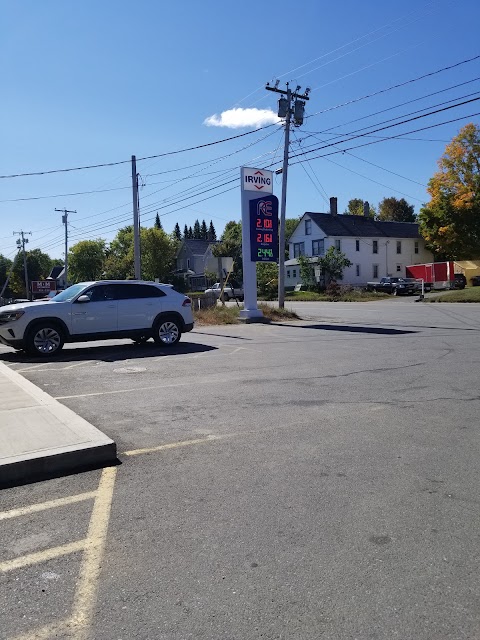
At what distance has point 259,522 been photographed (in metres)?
3.70

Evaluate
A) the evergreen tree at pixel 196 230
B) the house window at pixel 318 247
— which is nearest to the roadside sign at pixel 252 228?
the house window at pixel 318 247

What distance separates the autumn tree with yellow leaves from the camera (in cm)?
4906

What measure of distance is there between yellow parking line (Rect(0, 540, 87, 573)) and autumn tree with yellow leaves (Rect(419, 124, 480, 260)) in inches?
2030

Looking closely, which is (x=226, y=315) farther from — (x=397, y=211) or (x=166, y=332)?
(x=397, y=211)

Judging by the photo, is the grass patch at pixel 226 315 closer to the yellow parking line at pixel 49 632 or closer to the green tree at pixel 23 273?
the yellow parking line at pixel 49 632

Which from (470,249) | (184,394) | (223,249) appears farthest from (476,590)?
(223,249)

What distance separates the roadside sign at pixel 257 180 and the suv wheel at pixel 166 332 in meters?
9.96

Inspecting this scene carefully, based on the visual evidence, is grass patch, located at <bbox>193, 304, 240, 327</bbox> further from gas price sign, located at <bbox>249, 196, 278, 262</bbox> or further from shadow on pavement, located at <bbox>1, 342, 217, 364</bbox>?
shadow on pavement, located at <bbox>1, 342, 217, 364</bbox>

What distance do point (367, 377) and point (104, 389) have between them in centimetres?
438

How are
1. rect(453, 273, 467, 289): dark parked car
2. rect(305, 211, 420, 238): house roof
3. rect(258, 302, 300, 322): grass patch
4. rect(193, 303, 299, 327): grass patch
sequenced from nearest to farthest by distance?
rect(193, 303, 299, 327): grass patch
rect(258, 302, 300, 322): grass patch
rect(453, 273, 467, 289): dark parked car
rect(305, 211, 420, 238): house roof

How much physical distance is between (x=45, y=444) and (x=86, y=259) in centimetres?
9281

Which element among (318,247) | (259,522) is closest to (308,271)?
(318,247)

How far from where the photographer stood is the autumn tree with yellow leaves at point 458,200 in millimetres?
49062

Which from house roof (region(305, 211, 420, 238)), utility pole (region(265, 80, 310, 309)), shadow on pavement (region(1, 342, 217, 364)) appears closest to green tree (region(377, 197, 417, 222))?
house roof (region(305, 211, 420, 238))
